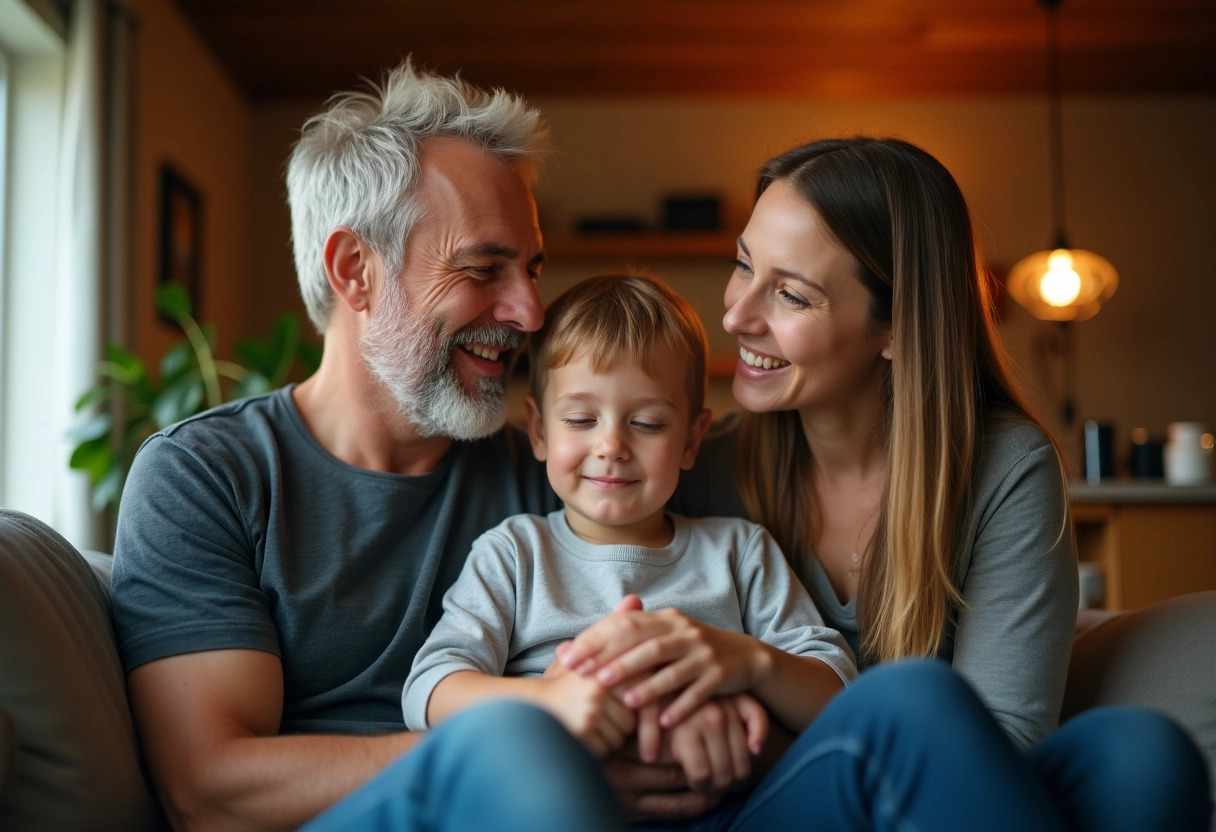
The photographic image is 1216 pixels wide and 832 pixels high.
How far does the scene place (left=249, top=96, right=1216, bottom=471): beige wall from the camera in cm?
539

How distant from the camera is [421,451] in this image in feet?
5.82

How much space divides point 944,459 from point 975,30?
3603 millimetres

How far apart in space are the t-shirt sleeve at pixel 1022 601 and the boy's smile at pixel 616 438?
0.44 m

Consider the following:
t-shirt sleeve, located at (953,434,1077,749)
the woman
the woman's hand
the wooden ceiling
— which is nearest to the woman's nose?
the woman

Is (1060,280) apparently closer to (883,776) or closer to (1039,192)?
(1039,192)

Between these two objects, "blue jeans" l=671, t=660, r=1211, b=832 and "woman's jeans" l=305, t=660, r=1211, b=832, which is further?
"blue jeans" l=671, t=660, r=1211, b=832

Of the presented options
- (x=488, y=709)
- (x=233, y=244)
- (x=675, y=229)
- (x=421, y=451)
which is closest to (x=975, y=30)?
(x=675, y=229)

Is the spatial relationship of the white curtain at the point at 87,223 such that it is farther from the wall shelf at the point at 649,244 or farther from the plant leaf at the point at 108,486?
the wall shelf at the point at 649,244

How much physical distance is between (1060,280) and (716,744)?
3.79 meters

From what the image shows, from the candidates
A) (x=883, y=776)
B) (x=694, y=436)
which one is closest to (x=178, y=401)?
(x=694, y=436)

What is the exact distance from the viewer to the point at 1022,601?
4.78ft

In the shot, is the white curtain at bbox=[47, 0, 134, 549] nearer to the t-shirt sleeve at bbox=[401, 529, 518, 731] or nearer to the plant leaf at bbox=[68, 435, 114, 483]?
the plant leaf at bbox=[68, 435, 114, 483]

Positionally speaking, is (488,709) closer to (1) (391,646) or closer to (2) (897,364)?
(1) (391,646)

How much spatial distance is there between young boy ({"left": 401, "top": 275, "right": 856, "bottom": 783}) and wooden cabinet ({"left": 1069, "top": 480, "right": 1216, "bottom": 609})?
2021 mm
